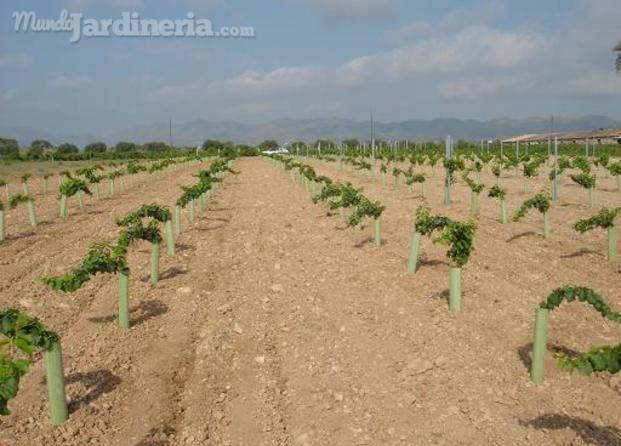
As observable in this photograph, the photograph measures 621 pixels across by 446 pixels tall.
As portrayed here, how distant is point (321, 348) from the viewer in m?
6.41

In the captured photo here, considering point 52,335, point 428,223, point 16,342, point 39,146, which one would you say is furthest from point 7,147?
point 16,342

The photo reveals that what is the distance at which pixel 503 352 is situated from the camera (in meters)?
6.09

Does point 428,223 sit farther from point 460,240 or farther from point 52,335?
point 52,335

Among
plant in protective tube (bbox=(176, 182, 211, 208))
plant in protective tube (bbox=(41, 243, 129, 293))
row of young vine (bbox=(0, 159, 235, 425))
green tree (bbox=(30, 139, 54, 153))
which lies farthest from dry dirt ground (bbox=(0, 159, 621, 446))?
green tree (bbox=(30, 139, 54, 153))

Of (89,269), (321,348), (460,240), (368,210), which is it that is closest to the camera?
(321,348)

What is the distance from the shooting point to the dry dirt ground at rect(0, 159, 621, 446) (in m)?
4.84

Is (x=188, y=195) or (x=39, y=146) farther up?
(x=39, y=146)

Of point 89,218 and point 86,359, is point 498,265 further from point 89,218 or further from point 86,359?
point 89,218

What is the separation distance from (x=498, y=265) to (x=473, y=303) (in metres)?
2.29

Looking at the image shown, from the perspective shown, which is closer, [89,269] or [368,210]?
[89,269]

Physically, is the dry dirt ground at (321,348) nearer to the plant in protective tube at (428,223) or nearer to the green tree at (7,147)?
the plant in protective tube at (428,223)

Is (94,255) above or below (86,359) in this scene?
above

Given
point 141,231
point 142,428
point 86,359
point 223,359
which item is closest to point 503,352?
point 223,359

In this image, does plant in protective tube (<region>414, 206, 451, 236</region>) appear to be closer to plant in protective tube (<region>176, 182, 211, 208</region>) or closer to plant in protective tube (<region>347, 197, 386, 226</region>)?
plant in protective tube (<region>347, 197, 386, 226</region>)
